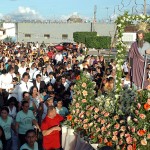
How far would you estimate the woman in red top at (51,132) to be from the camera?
752cm

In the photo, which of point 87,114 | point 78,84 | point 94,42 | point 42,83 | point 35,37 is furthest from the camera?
point 35,37

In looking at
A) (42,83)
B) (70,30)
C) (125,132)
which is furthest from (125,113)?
(70,30)

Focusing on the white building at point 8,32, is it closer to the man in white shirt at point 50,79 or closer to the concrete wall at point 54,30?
the concrete wall at point 54,30

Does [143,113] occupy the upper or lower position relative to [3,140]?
upper

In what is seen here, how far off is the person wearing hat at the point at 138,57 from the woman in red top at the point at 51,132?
80.8 inches

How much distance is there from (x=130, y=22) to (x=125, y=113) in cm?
247

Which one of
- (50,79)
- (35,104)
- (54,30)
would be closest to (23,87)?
(35,104)

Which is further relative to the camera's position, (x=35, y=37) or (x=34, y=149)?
(x=35, y=37)

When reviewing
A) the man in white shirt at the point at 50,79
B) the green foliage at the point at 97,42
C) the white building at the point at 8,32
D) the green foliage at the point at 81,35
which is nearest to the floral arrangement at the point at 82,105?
the man in white shirt at the point at 50,79

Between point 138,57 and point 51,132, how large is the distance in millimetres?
2626

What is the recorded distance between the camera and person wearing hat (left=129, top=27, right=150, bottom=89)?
28.5 ft

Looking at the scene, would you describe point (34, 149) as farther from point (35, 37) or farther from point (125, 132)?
point (35, 37)

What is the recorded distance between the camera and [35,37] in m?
55.7

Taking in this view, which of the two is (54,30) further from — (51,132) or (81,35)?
(51,132)
